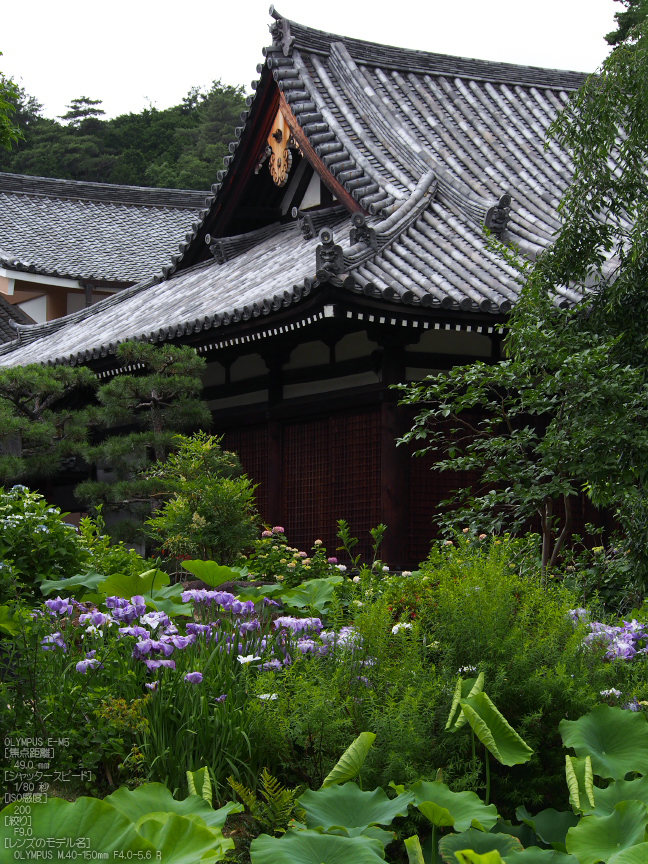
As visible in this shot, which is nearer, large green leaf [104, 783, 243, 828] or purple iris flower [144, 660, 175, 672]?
large green leaf [104, 783, 243, 828]

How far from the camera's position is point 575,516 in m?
11.1

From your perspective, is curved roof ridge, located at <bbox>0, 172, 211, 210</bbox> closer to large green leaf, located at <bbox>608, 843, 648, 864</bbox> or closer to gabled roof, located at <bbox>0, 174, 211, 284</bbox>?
gabled roof, located at <bbox>0, 174, 211, 284</bbox>

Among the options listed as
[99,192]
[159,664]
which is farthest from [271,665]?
[99,192]

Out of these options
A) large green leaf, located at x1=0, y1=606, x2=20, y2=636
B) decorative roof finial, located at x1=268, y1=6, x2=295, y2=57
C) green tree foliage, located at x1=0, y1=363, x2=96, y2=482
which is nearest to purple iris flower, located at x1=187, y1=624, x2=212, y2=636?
large green leaf, located at x1=0, y1=606, x2=20, y2=636

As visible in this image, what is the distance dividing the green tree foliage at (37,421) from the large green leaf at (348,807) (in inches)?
377

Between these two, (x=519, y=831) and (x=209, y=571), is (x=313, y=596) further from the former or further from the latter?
(x=519, y=831)

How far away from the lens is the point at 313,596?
18.5ft

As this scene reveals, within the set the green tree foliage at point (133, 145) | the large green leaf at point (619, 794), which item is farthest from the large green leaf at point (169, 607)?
the green tree foliage at point (133, 145)

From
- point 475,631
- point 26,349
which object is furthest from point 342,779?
point 26,349

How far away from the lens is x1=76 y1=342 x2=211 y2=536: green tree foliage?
439 inches

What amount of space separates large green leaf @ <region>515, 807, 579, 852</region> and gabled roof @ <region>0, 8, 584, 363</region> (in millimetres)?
6438

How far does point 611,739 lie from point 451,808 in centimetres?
76

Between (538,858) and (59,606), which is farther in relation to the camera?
(59,606)

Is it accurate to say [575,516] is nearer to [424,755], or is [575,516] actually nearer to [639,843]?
[424,755]
